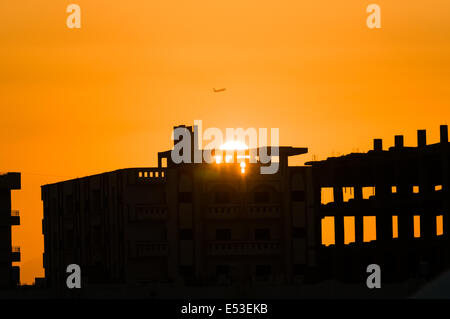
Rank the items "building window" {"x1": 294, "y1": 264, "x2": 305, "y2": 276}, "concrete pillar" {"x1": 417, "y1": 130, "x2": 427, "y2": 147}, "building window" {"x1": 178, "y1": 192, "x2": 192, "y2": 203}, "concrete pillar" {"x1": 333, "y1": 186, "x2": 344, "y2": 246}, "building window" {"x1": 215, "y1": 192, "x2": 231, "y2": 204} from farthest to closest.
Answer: "concrete pillar" {"x1": 333, "y1": 186, "x2": 344, "y2": 246}, "building window" {"x1": 215, "y1": 192, "x2": 231, "y2": 204}, "building window" {"x1": 294, "y1": 264, "x2": 305, "y2": 276}, "building window" {"x1": 178, "y1": 192, "x2": 192, "y2": 203}, "concrete pillar" {"x1": 417, "y1": 130, "x2": 427, "y2": 147}

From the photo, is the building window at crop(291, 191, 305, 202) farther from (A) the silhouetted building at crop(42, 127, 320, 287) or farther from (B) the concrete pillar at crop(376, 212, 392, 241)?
(B) the concrete pillar at crop(376, 212, 392, 241)

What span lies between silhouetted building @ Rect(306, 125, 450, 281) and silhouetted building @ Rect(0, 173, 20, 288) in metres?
32.4

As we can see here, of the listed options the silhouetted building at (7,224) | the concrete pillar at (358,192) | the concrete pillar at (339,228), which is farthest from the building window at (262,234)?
the silhouetted building at (7,224)

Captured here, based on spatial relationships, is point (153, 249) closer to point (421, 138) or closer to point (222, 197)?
point (222, 197)

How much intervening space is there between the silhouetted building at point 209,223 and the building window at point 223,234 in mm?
50

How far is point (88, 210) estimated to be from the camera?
130875mm

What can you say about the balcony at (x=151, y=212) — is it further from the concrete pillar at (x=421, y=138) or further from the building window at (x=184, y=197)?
the concrete pillar at (x=421, y=138)

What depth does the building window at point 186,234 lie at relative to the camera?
119938mm

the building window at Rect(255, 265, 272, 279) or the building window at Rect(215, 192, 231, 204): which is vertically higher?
the building window at Rect(215, 192, 231, 204)

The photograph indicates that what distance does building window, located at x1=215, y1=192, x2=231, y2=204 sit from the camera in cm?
12175

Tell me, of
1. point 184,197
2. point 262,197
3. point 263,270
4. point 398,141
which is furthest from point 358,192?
point 184,197

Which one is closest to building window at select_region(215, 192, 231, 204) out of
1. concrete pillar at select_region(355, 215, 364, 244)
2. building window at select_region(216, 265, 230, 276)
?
building window at select_region(216, 265, 230, 276)

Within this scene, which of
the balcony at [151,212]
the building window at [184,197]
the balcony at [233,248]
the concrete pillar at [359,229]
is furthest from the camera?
the concrete pillar at [359,229]

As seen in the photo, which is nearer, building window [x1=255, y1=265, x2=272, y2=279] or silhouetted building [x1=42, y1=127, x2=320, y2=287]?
silhouetted building [x1=42, y1=127, x2=320, y2=287]
